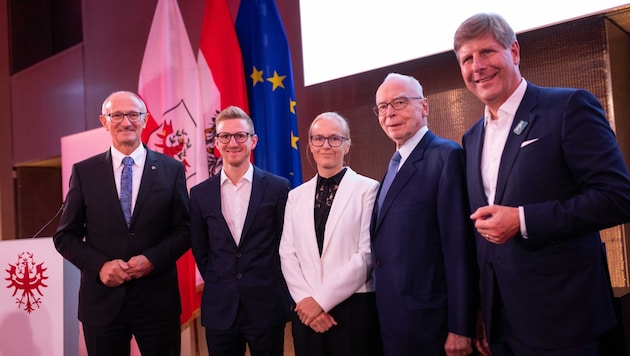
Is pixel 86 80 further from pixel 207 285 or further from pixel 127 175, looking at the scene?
pixel 207 285

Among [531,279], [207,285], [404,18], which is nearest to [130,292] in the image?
[207,285]

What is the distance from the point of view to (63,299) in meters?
3.24

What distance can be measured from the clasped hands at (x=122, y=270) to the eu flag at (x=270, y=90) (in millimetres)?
1192

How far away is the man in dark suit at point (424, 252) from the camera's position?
1810mm

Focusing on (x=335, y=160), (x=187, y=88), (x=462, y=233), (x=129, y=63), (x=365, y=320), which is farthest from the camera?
(x=129, y=63)

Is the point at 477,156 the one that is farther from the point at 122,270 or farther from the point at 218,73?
the point at 218,73

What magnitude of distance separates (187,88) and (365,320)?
2.21 metres

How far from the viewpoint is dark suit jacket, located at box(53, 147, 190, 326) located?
245cm

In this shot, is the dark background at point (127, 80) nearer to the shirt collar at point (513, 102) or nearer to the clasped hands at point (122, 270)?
the shirt collar at point (513, 102)

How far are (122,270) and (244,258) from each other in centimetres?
56

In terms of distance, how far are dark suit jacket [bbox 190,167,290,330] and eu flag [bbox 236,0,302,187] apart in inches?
36.6

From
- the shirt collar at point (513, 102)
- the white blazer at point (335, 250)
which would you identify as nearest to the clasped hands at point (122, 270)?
the white blazer at point (335, 250)

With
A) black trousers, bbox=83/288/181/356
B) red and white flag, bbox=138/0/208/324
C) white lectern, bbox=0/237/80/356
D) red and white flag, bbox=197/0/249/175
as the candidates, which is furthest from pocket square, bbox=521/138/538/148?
white lectern, bbox=0/237/80/356

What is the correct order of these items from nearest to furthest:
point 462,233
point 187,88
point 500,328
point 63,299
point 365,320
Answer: point 500,328, point 462,233, point 365,320, point 63,299, point 187,88
